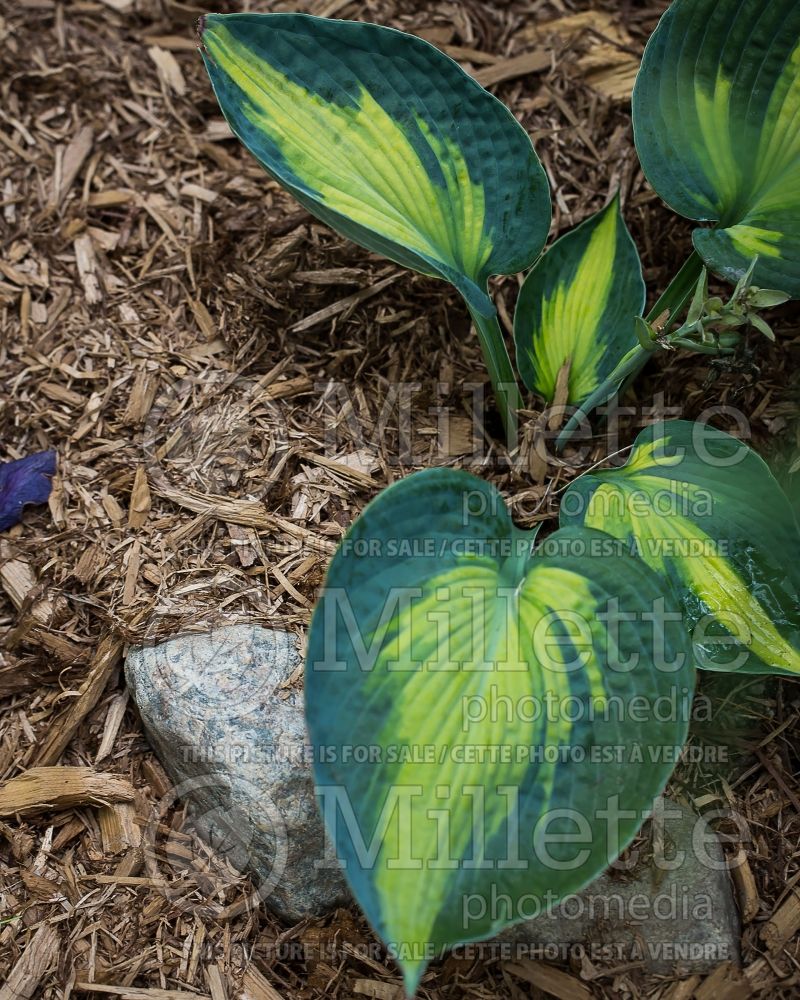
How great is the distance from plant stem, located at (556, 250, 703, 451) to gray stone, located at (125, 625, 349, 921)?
60 centimetres

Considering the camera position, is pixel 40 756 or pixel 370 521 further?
pixel 40 756

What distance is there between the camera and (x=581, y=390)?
1.53 meters

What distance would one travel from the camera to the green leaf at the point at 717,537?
1.17 meters

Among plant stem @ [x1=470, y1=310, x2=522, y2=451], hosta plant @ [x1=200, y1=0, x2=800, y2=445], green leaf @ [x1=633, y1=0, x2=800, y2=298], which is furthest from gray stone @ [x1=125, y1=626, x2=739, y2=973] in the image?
green leaf @ [x1=633, y1=0, x2=800, y2=298]

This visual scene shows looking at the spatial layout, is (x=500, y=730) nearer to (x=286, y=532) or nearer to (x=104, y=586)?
(x=286, y=532)

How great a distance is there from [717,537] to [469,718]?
0.44 m

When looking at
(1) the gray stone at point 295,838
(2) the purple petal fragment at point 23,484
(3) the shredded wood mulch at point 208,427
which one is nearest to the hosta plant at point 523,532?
(3) the shredded wood mulch at point 208,427

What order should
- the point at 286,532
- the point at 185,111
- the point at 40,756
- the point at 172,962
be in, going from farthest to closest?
1. the point at 185,111
2. the point at 286,532
3. the point at 40,756
4. the point at 172,962

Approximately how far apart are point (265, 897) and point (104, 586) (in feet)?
1.77

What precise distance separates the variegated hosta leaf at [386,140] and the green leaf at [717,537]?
14.5 inches

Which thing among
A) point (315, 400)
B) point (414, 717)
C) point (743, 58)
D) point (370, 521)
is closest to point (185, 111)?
point (315, 400)

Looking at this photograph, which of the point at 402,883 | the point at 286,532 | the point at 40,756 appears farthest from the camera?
the point at 286,532

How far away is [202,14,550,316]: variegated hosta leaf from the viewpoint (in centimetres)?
125

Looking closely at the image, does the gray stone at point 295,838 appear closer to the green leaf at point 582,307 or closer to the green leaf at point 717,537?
the green leaf at point 717,537
